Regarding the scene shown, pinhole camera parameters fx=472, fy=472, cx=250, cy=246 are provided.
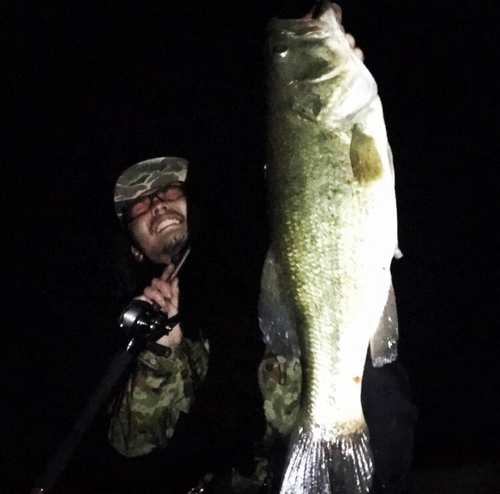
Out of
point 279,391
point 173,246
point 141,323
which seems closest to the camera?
point 141,323

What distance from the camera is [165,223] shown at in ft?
8.39

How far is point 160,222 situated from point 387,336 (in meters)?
1.72

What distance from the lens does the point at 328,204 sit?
39.9 inches

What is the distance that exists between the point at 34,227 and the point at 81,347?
8.48 feet

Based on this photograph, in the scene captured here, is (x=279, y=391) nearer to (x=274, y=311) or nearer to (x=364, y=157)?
(x=274, y=311)

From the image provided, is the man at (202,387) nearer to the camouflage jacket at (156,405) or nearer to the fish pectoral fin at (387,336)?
the camouflage jacket at (156,405)

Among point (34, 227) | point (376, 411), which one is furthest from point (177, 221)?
point (34, 227)

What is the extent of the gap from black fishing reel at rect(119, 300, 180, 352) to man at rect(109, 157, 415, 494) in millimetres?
101

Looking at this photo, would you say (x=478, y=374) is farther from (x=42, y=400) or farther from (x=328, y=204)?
(x=42, y=400)

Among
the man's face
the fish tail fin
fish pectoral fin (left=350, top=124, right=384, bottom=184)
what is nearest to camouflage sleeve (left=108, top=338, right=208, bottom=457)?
the man's face

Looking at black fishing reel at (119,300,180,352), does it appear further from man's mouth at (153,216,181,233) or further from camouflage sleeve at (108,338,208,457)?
man's mouth at (153,216,181,233)

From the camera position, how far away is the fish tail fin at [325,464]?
110 centimetres

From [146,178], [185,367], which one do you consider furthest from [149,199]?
[185,367]

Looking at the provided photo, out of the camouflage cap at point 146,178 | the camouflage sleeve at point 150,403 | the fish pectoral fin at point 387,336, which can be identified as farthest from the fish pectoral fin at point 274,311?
the camouflage cap at point 146,178
